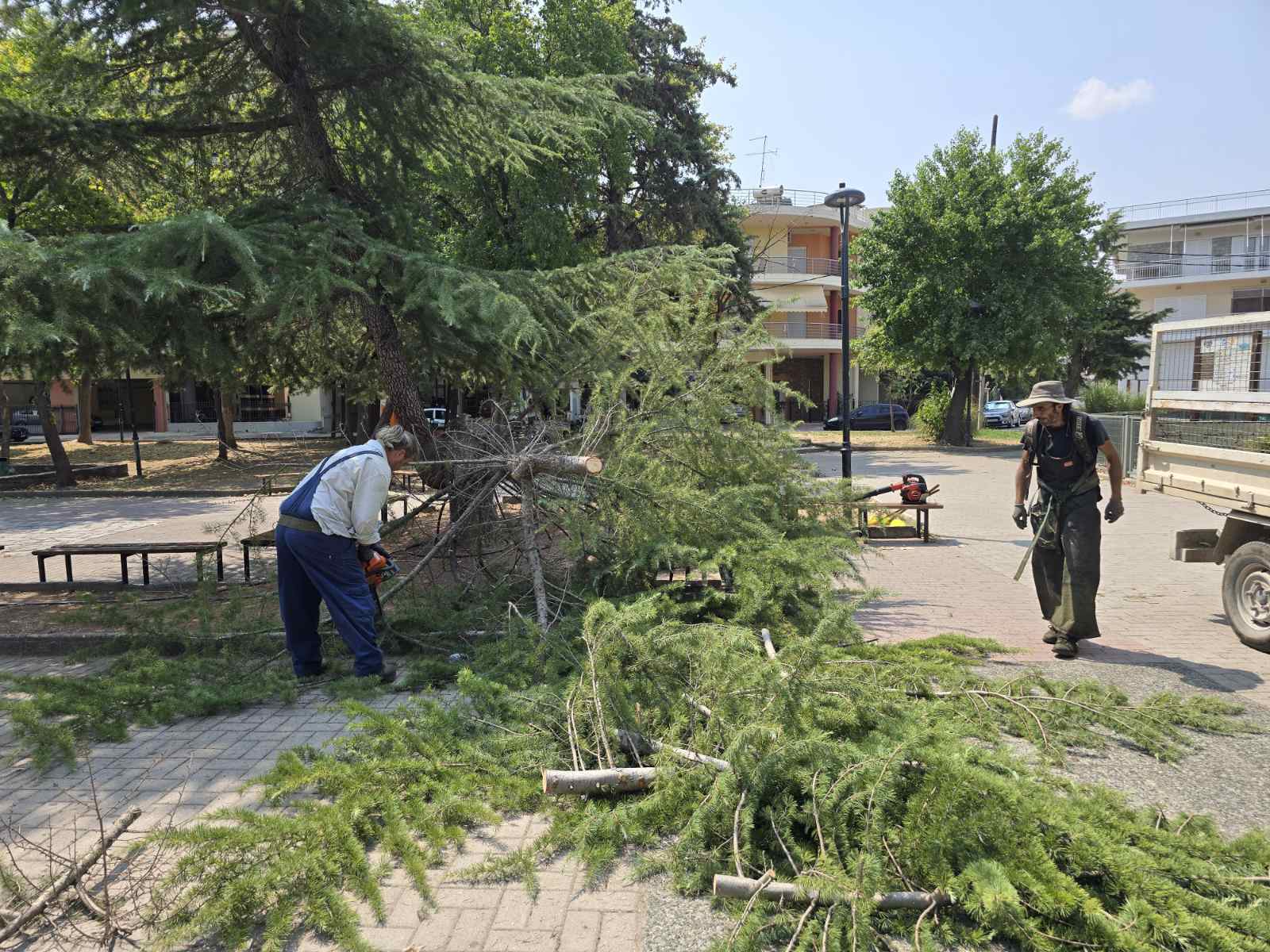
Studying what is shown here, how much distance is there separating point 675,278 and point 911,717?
469 cm

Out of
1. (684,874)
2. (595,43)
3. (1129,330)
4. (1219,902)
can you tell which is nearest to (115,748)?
(684,874)

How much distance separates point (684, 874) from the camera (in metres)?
3.08

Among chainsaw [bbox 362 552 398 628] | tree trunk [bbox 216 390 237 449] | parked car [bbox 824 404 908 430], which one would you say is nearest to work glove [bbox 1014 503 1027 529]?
chainsaw [bbox 362 552 398 628]

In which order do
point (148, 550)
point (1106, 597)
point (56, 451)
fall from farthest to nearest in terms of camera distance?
point (56, 451) < point (1106, 597) < point (148, 550)

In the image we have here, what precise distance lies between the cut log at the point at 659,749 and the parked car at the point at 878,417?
34196 millimetres

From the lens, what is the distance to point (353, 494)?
5.11 m

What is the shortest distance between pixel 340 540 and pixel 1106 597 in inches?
263

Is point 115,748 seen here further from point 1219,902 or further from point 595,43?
point 595,43

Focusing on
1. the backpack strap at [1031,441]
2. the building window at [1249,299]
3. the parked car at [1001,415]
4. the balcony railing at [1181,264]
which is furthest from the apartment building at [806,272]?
the backpack strap at [1031,441]

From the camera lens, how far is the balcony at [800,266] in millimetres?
40188

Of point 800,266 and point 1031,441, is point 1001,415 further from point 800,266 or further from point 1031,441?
point 1031,441

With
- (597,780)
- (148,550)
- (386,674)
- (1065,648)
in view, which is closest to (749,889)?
(597,780)

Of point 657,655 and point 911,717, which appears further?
point 657,655

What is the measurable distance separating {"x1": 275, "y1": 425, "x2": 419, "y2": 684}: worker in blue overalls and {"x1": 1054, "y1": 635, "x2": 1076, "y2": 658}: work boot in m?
4.48
